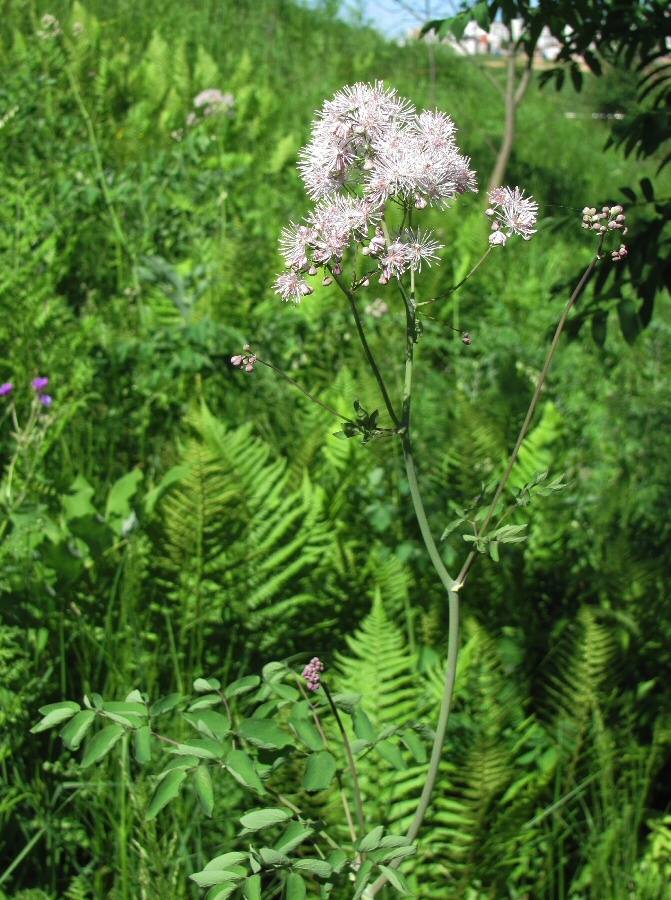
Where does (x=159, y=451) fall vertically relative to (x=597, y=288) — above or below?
below

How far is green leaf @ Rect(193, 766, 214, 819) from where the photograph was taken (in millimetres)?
783

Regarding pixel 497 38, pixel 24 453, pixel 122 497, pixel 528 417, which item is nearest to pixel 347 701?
pixel 528 417

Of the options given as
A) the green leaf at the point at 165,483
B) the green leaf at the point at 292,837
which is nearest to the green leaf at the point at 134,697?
the green leaf at the point at 292,837

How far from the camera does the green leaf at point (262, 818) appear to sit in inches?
32.1

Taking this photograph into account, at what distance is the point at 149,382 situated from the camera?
230 centimetres

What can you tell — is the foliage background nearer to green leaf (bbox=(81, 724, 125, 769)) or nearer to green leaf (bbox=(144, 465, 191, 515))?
green leaf (bbox=(144, 465, 191, 515))

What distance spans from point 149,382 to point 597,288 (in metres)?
1.27

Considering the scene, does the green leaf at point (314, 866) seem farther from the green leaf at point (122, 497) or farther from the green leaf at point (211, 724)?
the green leaf at point (122, 497)

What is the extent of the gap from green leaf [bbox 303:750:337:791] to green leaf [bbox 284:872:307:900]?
0.08 m

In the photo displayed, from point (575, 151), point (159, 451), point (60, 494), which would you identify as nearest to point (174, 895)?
point (60, 494)

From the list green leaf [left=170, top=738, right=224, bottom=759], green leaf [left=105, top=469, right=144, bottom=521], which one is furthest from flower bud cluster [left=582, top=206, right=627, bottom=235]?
green leaf [left=105, top=469, right=144, bottom=521]

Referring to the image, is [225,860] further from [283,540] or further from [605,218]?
[283,540]

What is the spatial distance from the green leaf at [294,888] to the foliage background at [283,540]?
1.25 ft

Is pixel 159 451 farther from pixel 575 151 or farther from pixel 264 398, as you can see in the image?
pixel 575 151
